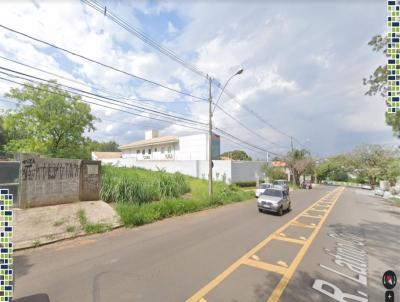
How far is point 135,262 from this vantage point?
A: 19.4 ft

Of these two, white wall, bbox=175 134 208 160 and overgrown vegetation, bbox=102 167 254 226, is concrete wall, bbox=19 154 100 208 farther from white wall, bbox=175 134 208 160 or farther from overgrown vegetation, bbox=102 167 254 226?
white wall, bbox=175 134 208 160

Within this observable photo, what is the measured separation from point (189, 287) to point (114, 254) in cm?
295

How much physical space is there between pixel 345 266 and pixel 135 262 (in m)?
5.70

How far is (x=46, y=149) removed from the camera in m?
23.3

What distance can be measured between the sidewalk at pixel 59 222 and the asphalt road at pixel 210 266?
561mm

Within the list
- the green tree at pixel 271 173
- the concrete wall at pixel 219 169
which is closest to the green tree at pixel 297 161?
the green tree at pixel 271 173

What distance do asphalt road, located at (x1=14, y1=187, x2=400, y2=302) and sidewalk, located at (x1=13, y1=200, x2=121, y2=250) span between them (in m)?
0.56

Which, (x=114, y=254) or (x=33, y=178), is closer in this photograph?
(x=114, y=254)

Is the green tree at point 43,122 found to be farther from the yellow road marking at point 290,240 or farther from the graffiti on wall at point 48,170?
the yellow road marking at point 290,240

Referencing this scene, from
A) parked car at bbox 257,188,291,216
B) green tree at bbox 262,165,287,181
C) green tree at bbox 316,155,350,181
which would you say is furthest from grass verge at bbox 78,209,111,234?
green tree at bbox 316,155,350,181

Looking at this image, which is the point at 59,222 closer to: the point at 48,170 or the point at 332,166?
the point at 48,170

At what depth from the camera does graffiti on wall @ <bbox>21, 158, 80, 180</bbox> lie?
9375 millimetres

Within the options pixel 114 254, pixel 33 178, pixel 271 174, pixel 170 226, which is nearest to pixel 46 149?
pixel 33 178

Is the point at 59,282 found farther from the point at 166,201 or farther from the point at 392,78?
the point at 392,78
